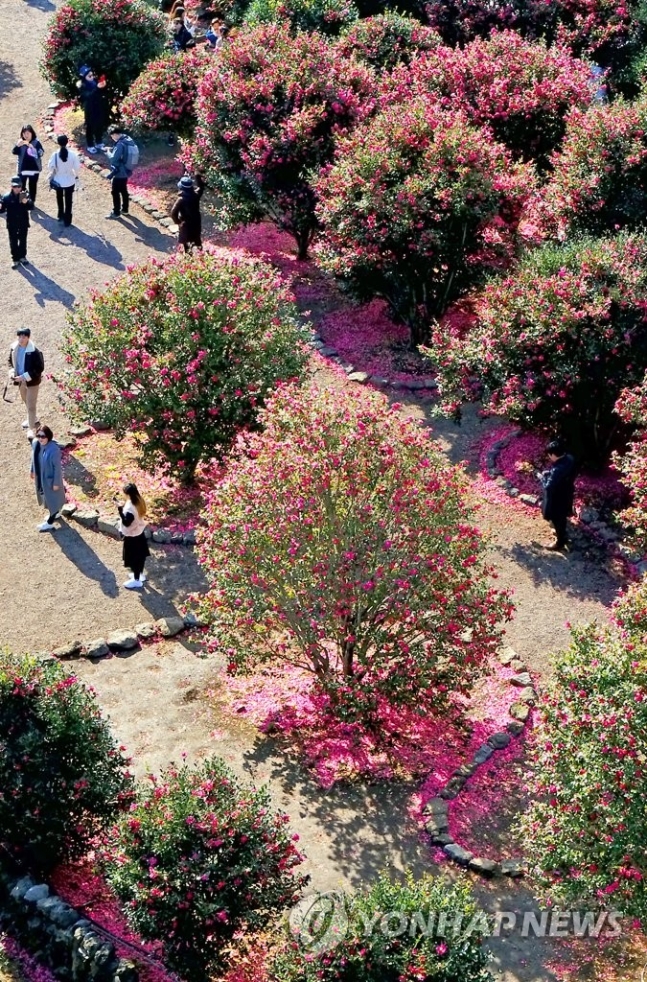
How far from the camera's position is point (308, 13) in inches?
1351

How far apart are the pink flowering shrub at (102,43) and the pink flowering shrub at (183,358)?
1344cm

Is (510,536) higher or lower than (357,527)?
lower

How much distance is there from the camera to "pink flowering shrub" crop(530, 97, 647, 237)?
2591 cm

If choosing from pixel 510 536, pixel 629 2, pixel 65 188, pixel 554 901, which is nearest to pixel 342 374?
pixel 510 536

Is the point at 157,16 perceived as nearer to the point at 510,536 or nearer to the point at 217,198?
the point at 217,198

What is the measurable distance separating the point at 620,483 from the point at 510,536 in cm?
212

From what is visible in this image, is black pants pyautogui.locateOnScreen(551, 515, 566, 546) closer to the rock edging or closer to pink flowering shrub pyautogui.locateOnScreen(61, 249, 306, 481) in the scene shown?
pink flowering shrub pyautogui.locateOnScreen(61, 249, 306, 481)

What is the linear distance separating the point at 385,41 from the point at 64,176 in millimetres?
8290

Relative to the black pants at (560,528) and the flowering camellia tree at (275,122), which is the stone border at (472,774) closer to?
the black pants at (560,528)

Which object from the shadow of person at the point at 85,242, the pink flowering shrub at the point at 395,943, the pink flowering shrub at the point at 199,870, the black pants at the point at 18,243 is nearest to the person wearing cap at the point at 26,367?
the black pants at the point at 18,243

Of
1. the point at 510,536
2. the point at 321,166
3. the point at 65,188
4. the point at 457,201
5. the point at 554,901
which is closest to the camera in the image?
the point at 554,901

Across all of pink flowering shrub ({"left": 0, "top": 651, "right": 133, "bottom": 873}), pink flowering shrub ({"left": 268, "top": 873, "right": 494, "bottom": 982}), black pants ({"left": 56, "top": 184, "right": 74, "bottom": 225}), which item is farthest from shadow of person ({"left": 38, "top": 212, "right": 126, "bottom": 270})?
pink flowering shrub ({"left": 268, "top": 873, "right": 494, "bottom": 982})

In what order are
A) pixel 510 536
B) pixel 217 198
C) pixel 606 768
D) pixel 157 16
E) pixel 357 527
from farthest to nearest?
pixel 157 16 → pixel 217 198 → pixel 510 536 → pixel 357 527 → pixel 606 768

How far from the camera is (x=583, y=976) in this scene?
47.9ft
